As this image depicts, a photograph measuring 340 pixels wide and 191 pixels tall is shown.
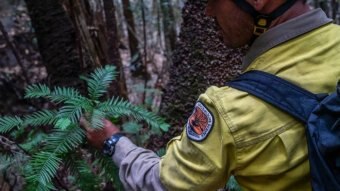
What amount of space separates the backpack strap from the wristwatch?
87 cm

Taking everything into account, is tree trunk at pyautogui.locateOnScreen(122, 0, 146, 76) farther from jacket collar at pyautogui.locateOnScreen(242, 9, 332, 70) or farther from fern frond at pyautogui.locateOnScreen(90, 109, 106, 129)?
jacket collar at pyautogui.locateOnScreen(242, 9, 332, 70)

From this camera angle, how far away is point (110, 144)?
2.38m

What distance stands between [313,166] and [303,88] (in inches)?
11.7

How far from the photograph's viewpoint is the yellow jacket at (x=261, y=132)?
1723mm

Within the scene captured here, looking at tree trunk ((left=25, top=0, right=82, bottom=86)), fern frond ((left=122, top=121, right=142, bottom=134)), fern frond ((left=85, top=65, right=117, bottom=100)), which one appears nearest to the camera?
fern frond ((left=85, top=65, right=117, bottom=100))

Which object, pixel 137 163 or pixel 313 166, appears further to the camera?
pixel 137 163

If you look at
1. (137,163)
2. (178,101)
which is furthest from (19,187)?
(137,163)

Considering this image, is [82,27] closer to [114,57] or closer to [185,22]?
[185,22]

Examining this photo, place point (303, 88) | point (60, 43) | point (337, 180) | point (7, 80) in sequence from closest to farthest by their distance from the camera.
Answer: point (337, 180), point (303, 88), point (60, 43), point (7, 80)

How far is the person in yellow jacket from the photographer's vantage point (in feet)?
5.66

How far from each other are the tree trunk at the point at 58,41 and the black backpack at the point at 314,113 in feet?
6.25

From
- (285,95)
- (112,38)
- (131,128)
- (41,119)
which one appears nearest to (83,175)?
(41,119)

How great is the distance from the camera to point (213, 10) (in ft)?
6.55

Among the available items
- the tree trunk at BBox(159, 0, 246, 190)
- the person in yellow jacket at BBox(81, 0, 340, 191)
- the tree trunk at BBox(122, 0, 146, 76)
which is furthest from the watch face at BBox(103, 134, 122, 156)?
the tree trunk at BBox(122, 0, 146, 76)
